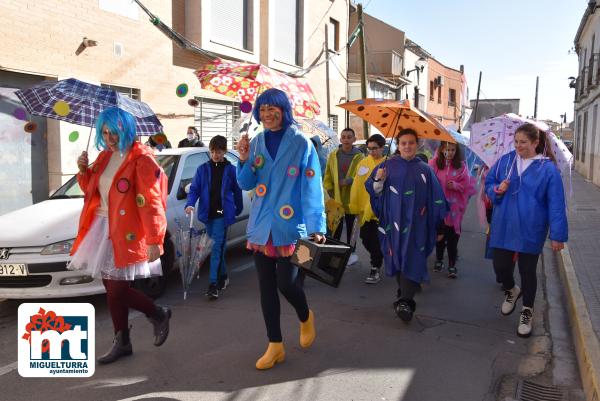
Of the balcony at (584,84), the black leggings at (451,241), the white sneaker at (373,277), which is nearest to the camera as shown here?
the white sneaker at (373,277)

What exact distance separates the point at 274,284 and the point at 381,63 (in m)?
30.1

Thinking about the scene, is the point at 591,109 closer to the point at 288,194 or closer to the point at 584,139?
the point at 584,139

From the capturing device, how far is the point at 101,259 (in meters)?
3.59

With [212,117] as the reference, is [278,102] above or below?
below

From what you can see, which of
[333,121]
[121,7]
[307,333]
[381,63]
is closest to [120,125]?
[307,333]

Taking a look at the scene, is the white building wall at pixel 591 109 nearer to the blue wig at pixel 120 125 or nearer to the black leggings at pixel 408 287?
the black leggings at pixel 408 287

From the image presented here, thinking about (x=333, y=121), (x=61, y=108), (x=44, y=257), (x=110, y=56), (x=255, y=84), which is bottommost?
(x=44, y=257)

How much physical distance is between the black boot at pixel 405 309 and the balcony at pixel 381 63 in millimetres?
28217

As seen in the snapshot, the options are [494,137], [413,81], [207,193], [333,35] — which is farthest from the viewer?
[413,81]

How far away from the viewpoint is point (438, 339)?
443 centimetres

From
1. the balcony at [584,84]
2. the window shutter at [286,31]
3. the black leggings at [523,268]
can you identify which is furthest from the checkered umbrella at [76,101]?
the balcony at [584,84]

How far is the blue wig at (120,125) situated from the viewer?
3.54 meters

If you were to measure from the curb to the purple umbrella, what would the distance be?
3.91m

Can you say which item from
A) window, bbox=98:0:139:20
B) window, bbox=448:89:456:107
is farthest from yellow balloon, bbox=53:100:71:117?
window, bbox=448:89:456:107
